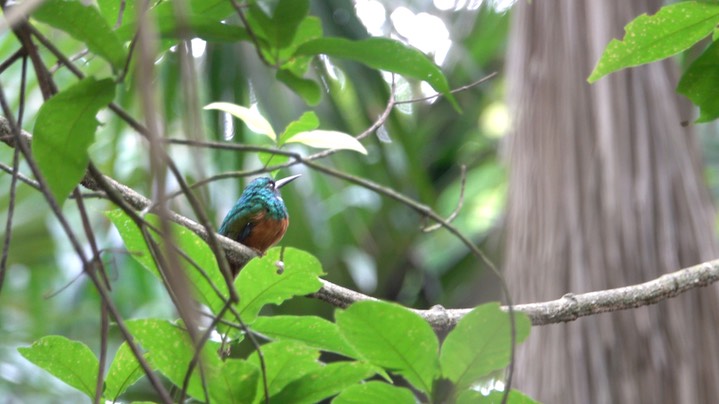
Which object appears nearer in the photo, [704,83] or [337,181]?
[704,83]

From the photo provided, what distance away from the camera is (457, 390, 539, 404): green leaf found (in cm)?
82

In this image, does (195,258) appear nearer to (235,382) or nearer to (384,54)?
(235,382)

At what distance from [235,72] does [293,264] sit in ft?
8.38

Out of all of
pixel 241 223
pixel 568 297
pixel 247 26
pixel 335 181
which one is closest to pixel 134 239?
pixel 247 26

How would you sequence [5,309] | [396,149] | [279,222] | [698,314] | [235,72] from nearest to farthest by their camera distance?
[698,314] → [279,222] → [235,72] → [396,149] → [5,309]

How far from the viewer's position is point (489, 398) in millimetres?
847

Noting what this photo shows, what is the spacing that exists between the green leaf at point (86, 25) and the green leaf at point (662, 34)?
60 centimetres

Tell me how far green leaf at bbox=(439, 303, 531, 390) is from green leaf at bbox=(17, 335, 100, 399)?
394mm

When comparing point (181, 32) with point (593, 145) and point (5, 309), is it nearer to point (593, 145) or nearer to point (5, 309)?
point (593, 145)

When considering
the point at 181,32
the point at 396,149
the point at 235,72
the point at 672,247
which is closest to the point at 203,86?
the point at 235,72

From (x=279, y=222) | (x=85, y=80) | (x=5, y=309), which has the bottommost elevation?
(x=85, y=80)

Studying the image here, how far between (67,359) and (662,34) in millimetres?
785

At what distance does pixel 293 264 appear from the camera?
972mm

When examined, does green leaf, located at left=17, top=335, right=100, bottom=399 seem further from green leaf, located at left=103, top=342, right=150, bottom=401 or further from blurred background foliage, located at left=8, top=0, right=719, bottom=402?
blurred background foliage, located at left=8, top=0, right=719, bottom=402
